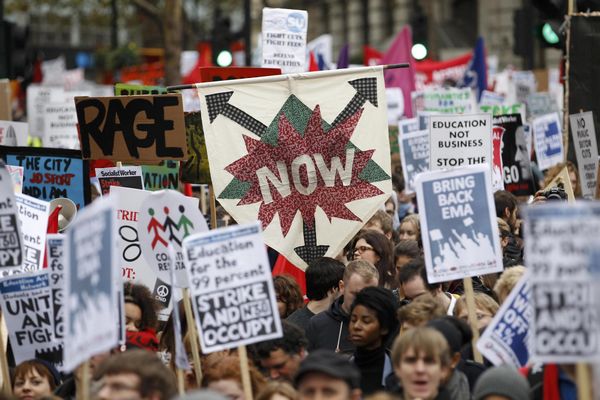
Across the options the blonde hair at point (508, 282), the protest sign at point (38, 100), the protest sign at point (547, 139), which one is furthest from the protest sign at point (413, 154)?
the protest sign at point (38, 100)

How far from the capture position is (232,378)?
23.4 feet

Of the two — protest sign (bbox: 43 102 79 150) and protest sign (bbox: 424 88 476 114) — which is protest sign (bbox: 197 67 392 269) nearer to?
protest sign (bbox: 424 88 476 114)

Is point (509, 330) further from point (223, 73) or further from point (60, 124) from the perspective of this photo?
point (60, 124)

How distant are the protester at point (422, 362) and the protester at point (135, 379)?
39.6 inches

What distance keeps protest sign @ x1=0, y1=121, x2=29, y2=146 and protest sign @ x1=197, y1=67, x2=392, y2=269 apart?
4.05 metres

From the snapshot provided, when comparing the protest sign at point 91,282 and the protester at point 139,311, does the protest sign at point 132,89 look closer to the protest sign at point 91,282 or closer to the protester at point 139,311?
the protester at point 139,311

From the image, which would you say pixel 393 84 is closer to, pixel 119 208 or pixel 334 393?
pixel 119 208

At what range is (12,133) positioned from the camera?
572 inches

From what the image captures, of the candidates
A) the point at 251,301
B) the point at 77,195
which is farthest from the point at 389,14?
the point at 251,301

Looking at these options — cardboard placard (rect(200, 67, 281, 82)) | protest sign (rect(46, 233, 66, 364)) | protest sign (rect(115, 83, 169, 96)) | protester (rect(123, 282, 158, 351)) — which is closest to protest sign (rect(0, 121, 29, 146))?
protest sign (rect(115, 83, 169, 96))

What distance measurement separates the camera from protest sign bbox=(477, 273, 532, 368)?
7262 millimetres

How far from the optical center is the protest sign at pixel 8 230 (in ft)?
25.2

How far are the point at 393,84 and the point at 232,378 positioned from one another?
1505 cm

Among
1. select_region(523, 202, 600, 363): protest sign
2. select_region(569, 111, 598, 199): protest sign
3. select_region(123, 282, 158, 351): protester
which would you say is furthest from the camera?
select_region(569, 111, 598, 199): protest sign
